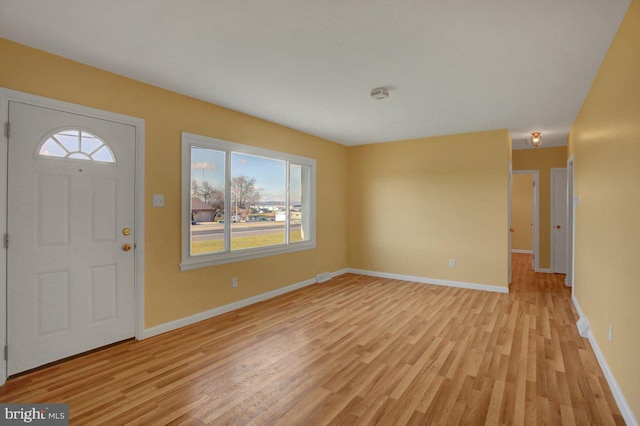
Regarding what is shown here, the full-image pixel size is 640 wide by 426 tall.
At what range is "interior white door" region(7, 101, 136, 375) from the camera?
2592mm

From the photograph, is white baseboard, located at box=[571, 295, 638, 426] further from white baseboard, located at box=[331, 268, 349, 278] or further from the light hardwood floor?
white baseboard, located at box=[331, 268, 349, 278]

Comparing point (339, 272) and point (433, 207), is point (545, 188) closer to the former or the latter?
point (433, 207)

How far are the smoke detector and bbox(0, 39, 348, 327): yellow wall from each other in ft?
6.24

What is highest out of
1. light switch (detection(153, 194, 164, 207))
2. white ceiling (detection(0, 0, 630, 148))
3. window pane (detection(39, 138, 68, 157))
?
white ceiling (detection(0, 0, 630, 148))

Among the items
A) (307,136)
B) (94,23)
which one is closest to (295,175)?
(307,136)

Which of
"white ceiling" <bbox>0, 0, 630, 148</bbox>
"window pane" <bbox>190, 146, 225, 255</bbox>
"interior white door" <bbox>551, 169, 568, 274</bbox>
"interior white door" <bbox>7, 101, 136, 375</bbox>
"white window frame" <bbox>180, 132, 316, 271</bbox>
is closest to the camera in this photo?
"white ceiling" <bbox>0, 0, 630, 148</bbox>

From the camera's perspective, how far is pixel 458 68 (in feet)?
9.75

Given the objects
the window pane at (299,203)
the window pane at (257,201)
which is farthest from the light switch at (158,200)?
the window pane at (299,203)

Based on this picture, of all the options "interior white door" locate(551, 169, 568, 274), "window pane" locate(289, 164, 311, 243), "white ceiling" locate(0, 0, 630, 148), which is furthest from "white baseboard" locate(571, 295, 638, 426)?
"window pane" locate(289, 164, 311, 243)

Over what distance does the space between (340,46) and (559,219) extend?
6530mm

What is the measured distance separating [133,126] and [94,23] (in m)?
1.15

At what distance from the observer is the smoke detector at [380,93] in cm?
346

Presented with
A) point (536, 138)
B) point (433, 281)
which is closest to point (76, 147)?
point (433, 281)

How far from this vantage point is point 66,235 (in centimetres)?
285
